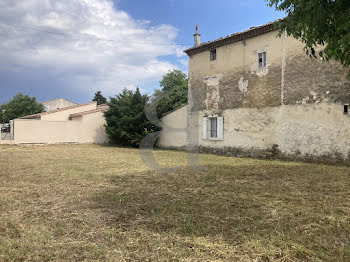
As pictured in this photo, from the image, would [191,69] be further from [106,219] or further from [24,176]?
[106,219]

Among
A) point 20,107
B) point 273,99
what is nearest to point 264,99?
point 273,99

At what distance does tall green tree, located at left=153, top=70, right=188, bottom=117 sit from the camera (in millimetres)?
22375

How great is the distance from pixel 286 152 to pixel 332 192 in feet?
16.9

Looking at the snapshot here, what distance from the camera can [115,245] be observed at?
2.54 m

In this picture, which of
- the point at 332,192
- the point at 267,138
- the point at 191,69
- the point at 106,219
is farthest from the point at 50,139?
the point at 332,192

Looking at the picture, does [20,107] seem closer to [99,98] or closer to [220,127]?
[99,98]

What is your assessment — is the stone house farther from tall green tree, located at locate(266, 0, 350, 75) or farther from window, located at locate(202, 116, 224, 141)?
tall green tree, located at locate(266, 0, 350, 75)

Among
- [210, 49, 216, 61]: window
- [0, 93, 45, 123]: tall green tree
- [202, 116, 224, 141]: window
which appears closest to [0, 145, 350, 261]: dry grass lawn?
[202, 116, 224, 141]: window

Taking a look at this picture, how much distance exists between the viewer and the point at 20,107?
A: 99.8ft

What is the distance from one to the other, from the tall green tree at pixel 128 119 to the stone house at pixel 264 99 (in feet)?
9.65

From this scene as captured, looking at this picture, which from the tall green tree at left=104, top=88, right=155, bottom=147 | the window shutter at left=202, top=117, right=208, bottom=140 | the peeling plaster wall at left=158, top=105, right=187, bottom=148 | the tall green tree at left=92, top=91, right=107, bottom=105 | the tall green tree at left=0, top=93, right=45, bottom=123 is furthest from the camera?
the tall green tree at left=92, top=91, right=107, bottom=105

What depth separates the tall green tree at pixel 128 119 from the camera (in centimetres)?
1560

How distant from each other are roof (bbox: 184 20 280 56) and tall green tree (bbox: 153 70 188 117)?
8393mm

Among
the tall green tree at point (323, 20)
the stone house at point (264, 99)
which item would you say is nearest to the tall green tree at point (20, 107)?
the stone house at point (264, 99)
